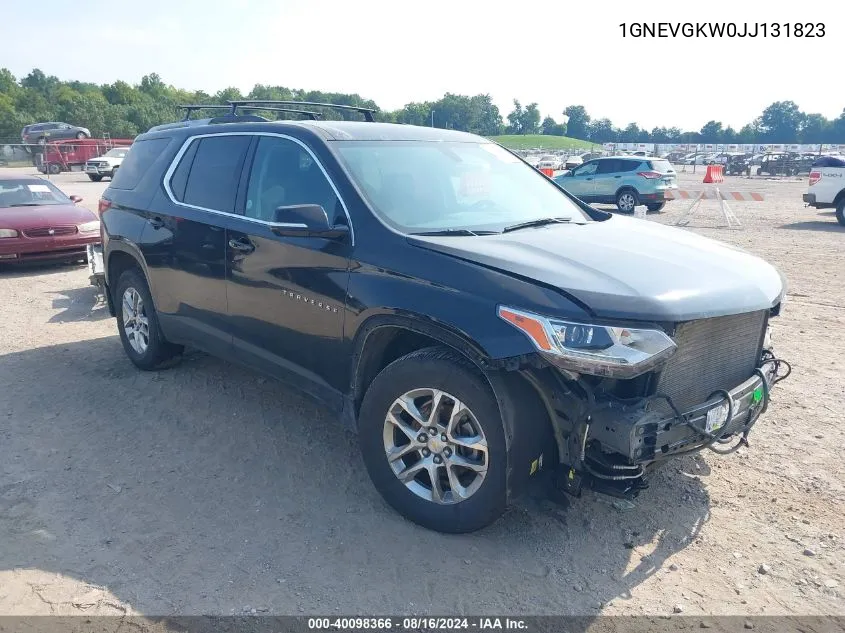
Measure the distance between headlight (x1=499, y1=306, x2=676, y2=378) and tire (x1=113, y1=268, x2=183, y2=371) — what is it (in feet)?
11.6

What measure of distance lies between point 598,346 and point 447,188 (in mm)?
1655

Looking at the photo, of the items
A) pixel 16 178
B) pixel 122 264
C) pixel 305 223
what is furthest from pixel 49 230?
pixel 305 223

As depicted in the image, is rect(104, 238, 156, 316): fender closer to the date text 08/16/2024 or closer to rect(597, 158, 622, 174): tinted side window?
the date text 08/16/2024

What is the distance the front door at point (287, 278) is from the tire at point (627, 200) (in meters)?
17.2

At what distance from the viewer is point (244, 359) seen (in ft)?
14.3

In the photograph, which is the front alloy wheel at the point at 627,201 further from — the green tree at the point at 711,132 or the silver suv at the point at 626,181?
the green tree at the point at 711,132

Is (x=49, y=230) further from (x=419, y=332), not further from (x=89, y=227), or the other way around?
(x=419, y=332)

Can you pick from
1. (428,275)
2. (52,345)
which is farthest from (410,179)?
(52,345)

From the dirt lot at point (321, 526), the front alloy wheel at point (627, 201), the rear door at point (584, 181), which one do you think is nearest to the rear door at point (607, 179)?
the rear door at point (584, 181)

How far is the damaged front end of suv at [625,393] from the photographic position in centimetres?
275

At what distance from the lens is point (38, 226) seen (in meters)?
9.70

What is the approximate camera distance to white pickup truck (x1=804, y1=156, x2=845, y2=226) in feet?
52.4

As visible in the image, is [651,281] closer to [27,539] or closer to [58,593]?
[58,593]

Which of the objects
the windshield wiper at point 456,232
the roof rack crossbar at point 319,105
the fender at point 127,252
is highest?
the roof rack crossbar at point 319,105
